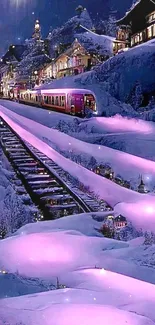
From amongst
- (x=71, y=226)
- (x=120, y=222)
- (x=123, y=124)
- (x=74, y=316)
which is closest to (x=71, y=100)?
(x=123, y=124)

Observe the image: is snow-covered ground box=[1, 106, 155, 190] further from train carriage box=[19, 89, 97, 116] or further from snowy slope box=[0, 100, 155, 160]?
train carriage box=[19, 89, 97, 116]

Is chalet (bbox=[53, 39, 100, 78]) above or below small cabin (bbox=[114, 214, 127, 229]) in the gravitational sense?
above

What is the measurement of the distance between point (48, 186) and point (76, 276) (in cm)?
301

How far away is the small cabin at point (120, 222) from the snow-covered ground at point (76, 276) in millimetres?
280

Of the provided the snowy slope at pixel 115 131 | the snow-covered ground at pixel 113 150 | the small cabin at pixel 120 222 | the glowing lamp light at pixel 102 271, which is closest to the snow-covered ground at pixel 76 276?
the glowing lamp light at pixel 102 271

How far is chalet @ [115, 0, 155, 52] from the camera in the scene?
11.1 meters

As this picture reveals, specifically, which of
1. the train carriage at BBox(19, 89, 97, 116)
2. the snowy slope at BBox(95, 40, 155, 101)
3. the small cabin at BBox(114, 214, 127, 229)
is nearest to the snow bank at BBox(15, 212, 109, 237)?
the small cabin at BBox(114, 214, 127, 229)

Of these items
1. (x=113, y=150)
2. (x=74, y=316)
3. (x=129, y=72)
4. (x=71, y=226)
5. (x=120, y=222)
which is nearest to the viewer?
(x=74, y=316)

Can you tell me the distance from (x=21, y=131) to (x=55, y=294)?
8632mm

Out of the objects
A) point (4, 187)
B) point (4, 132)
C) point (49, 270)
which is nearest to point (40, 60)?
point (4, 132)

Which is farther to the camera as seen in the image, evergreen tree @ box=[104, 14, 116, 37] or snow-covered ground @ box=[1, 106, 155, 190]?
evergreen tree @ box=[104, 14, 116, 37]

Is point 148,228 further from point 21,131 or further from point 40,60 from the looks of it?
point 40,60

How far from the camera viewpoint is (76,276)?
9.63 feet

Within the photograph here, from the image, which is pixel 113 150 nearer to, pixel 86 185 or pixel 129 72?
pixel 86 185
